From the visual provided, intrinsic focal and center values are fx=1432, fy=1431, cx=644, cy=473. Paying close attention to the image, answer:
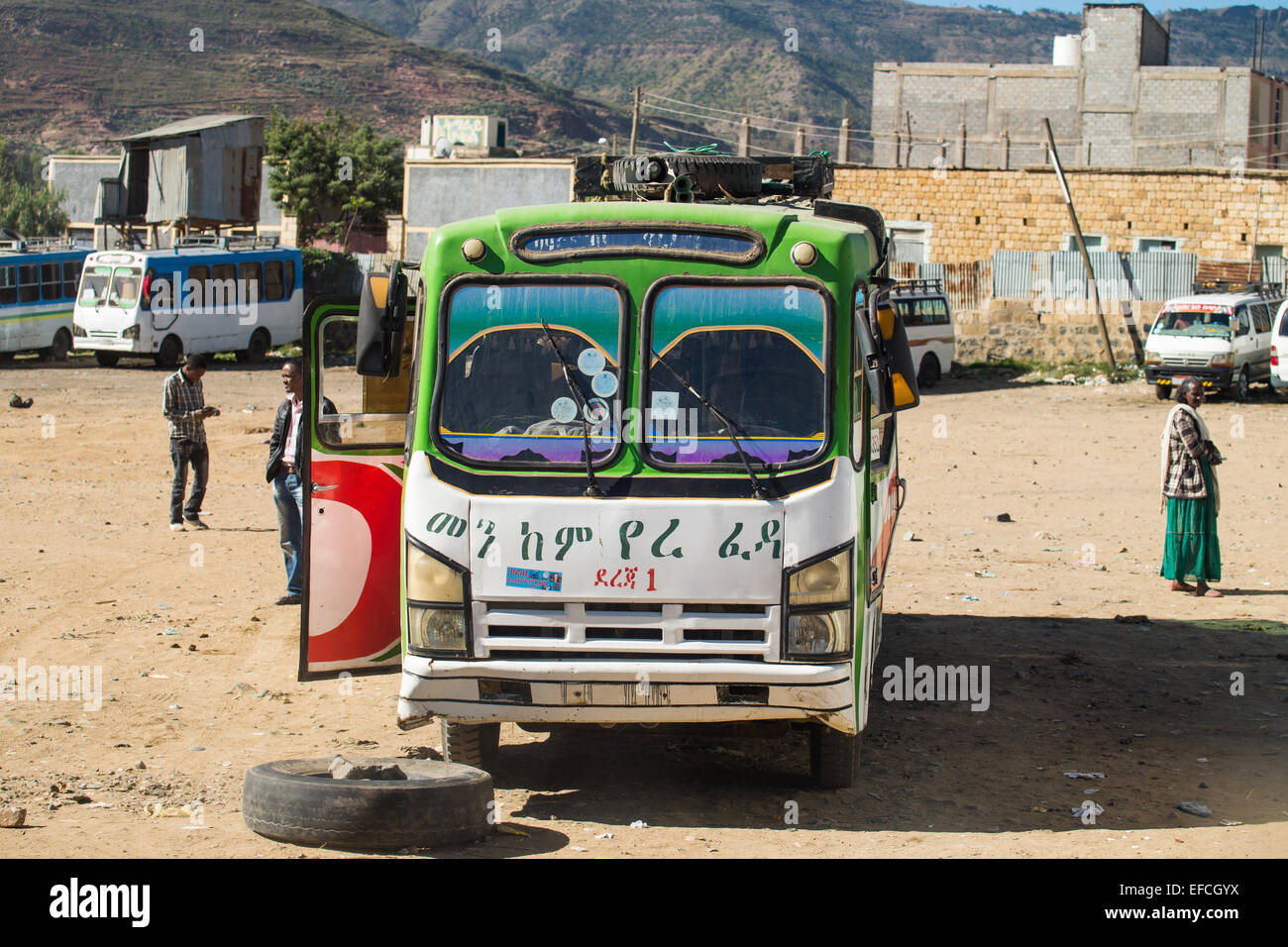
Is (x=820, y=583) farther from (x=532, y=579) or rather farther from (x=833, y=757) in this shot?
(x=532, y=579)

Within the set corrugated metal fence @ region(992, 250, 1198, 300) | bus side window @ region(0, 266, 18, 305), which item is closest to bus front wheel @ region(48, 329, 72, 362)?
bus side window @ region(0, 266, 18, 305)

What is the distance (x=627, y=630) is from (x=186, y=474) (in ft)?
29.8

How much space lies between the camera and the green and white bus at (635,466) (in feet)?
20.6

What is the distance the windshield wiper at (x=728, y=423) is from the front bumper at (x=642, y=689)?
76 cm

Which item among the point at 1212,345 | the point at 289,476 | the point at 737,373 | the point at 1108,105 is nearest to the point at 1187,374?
the point at 1212,345

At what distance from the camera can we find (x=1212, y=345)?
26.7 m

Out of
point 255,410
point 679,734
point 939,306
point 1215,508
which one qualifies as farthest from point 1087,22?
point 679,734

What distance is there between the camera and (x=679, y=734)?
8156 mm

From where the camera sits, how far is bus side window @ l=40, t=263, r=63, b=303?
33.1 m

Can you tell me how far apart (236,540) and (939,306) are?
19.3 meters

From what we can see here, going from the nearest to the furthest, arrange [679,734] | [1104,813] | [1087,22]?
[1104,813] → [679,734] → [1087,22]

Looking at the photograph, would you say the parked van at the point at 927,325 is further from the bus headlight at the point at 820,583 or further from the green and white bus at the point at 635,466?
the bus headlight at the point at 820,583
